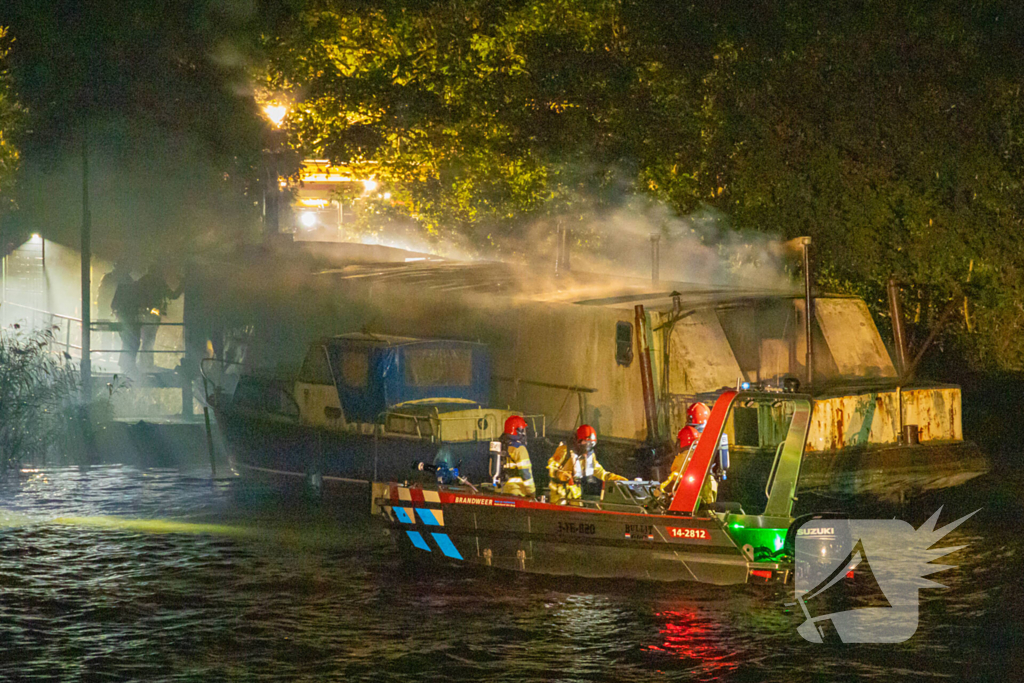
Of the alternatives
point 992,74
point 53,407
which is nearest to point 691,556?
point 992,74

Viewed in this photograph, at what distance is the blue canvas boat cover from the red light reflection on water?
7.32 m

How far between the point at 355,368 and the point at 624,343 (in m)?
3.92

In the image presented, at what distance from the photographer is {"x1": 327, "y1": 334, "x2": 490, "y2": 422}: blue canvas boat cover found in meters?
18.3

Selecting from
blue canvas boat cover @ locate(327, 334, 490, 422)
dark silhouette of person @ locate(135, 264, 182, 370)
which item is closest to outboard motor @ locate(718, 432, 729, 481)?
blue canvas boat cover @ locate(327, 334, 490, 422)

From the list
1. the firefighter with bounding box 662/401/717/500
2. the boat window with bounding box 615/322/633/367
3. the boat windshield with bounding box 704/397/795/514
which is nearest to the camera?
the firefighter with bounding box 662/401/717/500

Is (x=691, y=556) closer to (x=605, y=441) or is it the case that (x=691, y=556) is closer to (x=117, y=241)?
(x=605, y=441)

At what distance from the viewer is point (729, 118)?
24.7 meters

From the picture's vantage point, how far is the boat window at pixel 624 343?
17.4 m

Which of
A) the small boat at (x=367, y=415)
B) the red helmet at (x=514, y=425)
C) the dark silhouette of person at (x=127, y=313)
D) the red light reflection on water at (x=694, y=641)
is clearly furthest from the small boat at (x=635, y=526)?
the dark silhouette of person at (x=127, y=313)

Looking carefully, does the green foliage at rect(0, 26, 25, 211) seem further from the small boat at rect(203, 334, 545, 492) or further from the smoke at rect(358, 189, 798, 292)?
the smoke at rect(358, 189, 798, 292)

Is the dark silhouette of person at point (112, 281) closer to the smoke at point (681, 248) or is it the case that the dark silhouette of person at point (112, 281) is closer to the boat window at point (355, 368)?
the smoke at point (681, 248)

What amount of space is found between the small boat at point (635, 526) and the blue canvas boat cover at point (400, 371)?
4552 mm

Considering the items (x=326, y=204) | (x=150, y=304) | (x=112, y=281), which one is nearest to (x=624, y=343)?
(x=150, y=304)

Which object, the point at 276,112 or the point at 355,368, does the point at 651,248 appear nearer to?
the point at 355,368
